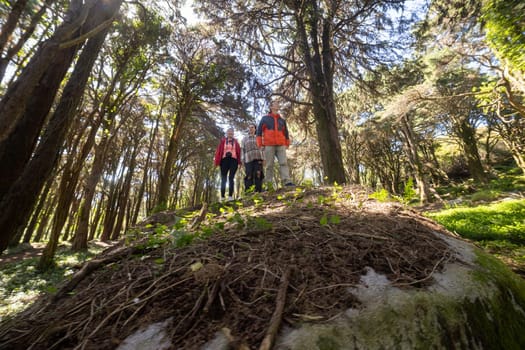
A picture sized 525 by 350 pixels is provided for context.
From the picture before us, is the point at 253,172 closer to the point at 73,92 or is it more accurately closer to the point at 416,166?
the point at 73,92

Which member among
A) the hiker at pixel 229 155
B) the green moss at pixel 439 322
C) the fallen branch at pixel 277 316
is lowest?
the green moss at pixel 439 322

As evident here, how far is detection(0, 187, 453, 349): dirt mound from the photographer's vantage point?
1.19 m

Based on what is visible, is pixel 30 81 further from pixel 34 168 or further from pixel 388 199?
pixel 388 199

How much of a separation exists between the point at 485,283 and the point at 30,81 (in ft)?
13.1

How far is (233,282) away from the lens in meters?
1.45

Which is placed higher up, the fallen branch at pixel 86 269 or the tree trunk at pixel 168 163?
the tree trunk at pixel 168 163

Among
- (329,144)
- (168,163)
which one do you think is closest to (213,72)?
(168,163)

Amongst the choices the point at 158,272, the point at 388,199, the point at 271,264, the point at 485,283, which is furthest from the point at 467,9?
the point at 158,272

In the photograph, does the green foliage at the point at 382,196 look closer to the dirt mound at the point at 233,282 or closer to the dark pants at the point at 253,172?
the dirt mound at the point at 233,282

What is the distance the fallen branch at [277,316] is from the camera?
96 centimetres

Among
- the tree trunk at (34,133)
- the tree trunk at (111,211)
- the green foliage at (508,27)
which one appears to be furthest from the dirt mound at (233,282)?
the tree trunk at (111,211)

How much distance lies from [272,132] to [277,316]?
4912 millimetres

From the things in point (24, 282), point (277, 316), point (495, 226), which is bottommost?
point (24, 282)

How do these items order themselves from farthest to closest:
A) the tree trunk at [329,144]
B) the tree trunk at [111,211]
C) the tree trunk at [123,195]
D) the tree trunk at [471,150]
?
the tree trunk at [471,150] → the tree trunk at [123,195] → the tree trunk at [111,211] → the tree trunk at [329,144]
